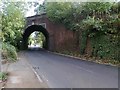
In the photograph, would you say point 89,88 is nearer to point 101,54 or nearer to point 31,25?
point 101,54

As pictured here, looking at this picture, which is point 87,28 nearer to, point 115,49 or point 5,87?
point 115,49

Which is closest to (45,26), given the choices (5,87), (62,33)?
(62,33)

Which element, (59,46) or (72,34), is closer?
(72,34)

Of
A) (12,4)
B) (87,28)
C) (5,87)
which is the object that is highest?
(12,4)

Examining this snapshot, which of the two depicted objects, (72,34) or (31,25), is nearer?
(72,34)

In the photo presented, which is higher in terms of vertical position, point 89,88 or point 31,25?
point 31,25

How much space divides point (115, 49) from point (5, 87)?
1431 cm

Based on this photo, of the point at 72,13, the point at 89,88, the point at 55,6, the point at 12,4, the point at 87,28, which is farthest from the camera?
the point at 55,6

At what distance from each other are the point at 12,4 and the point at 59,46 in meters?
17.6

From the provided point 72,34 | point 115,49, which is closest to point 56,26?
point 72,34

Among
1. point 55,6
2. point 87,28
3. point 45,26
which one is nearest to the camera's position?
point 87,28

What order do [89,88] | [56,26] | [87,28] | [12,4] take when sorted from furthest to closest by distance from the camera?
[56,26]
[87,28]
[12,4]
[89,88]

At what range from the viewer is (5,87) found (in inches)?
419

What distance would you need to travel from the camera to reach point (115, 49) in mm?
23188
